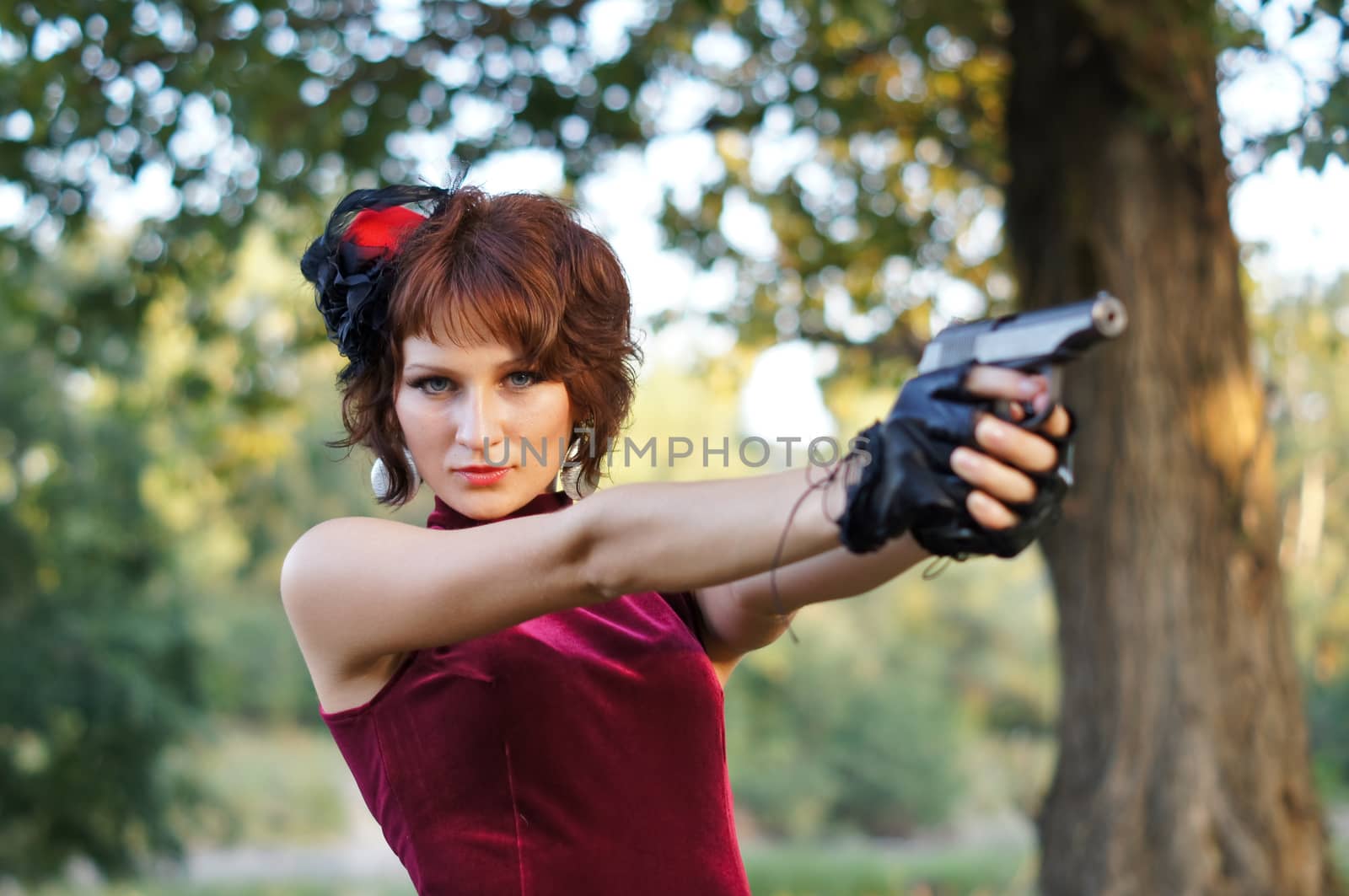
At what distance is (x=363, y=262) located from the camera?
1.68 meters

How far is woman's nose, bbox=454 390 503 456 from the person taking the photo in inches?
63.6

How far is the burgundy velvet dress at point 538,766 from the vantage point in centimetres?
157

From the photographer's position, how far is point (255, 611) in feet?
86.3

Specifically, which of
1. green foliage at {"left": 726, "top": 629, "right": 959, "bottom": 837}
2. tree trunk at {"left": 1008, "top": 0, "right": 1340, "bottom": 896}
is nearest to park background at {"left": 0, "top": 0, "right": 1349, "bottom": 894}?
tree trunk at {"left": 1008, "top": 0, "right": 1340, "bottom": 896}

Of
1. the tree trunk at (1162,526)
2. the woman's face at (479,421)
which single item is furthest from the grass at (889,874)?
the woman's face at (479,421)

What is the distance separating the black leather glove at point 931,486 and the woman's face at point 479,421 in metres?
0.58

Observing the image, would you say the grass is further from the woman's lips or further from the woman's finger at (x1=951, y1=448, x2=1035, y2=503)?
the woman's finger at (x1=951, y1=448, x2=1035, y2=503)

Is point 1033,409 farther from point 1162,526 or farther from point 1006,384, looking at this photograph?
point 1162,526

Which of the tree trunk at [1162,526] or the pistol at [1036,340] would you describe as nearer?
the pistol at [1036,340]

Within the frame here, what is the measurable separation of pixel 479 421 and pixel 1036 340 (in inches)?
28.9

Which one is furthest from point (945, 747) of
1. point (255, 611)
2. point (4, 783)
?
point (4, 783)

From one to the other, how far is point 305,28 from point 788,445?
14.3 ft

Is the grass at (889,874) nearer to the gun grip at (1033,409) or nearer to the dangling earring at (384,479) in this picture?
the dangling earring at (384,479)

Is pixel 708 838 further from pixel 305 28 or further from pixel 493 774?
pixel 305 28
